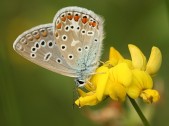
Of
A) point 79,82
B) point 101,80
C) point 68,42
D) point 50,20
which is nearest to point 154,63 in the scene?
point 101,80

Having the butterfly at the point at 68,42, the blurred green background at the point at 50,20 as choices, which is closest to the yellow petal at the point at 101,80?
the butterfly at the point at 68,42

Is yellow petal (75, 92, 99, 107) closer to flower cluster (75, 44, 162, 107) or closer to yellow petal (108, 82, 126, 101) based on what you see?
flower cluster (75, 44, 162, 107)

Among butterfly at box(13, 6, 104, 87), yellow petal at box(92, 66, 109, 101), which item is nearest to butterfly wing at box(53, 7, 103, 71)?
butterfly at box(13, 6, 104, 87)

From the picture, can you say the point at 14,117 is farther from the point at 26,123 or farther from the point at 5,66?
the point at 26,123

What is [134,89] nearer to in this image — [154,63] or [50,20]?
[154,63]

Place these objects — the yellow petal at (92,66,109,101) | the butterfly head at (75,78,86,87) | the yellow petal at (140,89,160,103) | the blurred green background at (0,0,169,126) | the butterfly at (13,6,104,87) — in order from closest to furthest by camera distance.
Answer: the yellow petal at (140,89,160,103)
the yellow petal at (92,66,109,101)
the butterfly head at (75,78,86,87)
the butterfly at (13,6,104,87)
the blurred green background at (0,0,169,126)

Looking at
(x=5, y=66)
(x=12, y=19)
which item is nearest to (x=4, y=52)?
(x=5, y=66)
